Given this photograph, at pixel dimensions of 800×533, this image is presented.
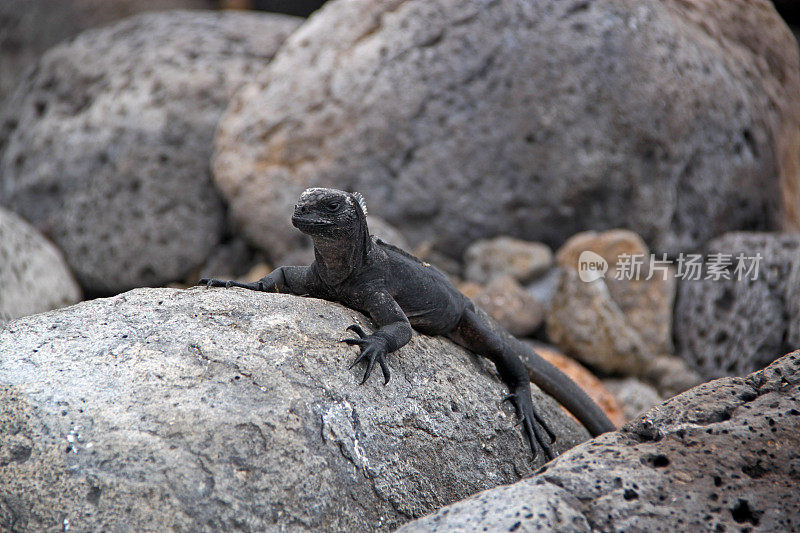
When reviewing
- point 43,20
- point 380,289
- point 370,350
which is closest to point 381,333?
point 370,350

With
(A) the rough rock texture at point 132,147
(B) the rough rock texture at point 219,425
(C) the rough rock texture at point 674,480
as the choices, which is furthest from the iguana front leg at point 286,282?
(A) the rough rock texture at point 132,147

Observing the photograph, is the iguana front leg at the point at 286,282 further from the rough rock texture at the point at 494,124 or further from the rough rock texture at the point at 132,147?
the rough rock texture at the point at 132,147

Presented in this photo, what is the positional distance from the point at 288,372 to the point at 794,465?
6.30 ft

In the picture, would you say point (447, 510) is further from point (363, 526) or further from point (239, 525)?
point (239, 525)

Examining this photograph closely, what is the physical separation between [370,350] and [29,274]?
5.06 m

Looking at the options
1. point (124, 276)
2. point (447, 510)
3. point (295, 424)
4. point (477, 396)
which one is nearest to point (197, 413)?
point (295, 424)

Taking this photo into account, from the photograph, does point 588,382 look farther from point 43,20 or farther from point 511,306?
point 43,20

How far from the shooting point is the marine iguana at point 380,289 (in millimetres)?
3455

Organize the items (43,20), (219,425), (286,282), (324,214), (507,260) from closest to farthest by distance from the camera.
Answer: (219,425)
(324,214)
(286,282)
(507,260)
(43,20)

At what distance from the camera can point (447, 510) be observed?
249 cm

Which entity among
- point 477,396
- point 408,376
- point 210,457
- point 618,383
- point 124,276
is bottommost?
point 618,383

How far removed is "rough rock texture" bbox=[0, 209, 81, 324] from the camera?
20.9ft

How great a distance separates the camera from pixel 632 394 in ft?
22.6

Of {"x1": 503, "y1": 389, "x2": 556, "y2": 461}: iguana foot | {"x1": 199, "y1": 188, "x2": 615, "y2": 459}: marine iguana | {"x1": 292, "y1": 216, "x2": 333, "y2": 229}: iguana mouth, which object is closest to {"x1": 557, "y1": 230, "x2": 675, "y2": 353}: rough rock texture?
{"x1": 199, "y1": 188, "x2": 615, "y2": 459}: marine iguana
